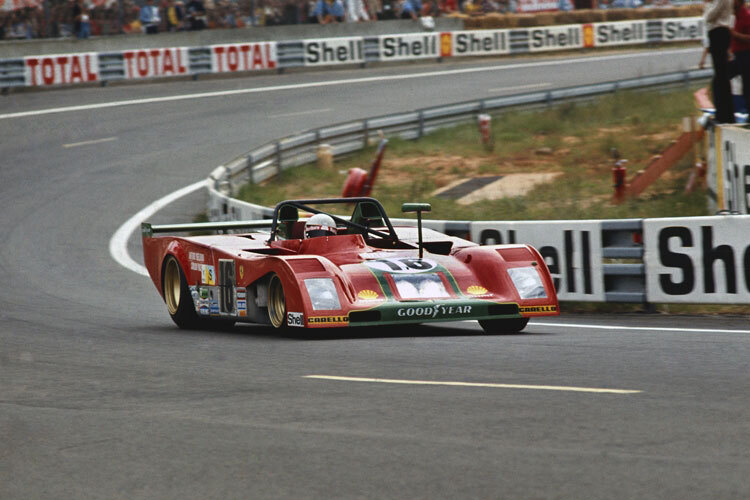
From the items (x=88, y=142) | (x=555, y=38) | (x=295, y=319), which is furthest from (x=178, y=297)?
(x=555, y=38)

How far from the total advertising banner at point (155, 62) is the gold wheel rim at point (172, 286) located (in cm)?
2652

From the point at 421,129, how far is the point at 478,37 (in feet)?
55.6

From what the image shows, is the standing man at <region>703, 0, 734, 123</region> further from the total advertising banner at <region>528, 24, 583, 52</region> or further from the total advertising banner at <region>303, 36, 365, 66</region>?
the total advertising banner at <region>528, 24, 583, 52</region>

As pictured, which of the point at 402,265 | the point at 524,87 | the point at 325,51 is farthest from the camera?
the point at 325,51

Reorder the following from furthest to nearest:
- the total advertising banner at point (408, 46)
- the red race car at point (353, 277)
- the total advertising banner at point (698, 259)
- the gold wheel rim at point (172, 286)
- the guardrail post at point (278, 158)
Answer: the total advertising banner at point (408, 46) < the guardrail post at point (278, 158) < the gold wheel rim at point (172, 286) < the total advertising banner at point (698, 259) < the red race car at point (353, 277)

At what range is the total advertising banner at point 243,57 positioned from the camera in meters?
39.9

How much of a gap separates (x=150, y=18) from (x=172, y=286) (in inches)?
1115

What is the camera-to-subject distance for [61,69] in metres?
37.2

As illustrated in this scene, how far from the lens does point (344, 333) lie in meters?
11.0

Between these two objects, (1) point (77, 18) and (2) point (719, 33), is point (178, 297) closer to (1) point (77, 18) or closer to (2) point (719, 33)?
(2) point (719, 33)

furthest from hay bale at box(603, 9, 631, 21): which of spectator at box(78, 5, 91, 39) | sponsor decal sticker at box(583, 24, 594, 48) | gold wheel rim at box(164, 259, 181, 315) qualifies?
gold wheel rim at box(164, 259, 181, 315)

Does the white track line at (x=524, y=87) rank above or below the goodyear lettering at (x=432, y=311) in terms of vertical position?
above

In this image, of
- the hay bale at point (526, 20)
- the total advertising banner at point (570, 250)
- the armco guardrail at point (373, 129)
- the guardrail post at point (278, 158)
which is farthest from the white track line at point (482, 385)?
the hay bale at point (526, 20)

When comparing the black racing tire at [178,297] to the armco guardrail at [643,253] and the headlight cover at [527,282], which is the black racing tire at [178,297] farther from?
the headlight cover at [527,282]
